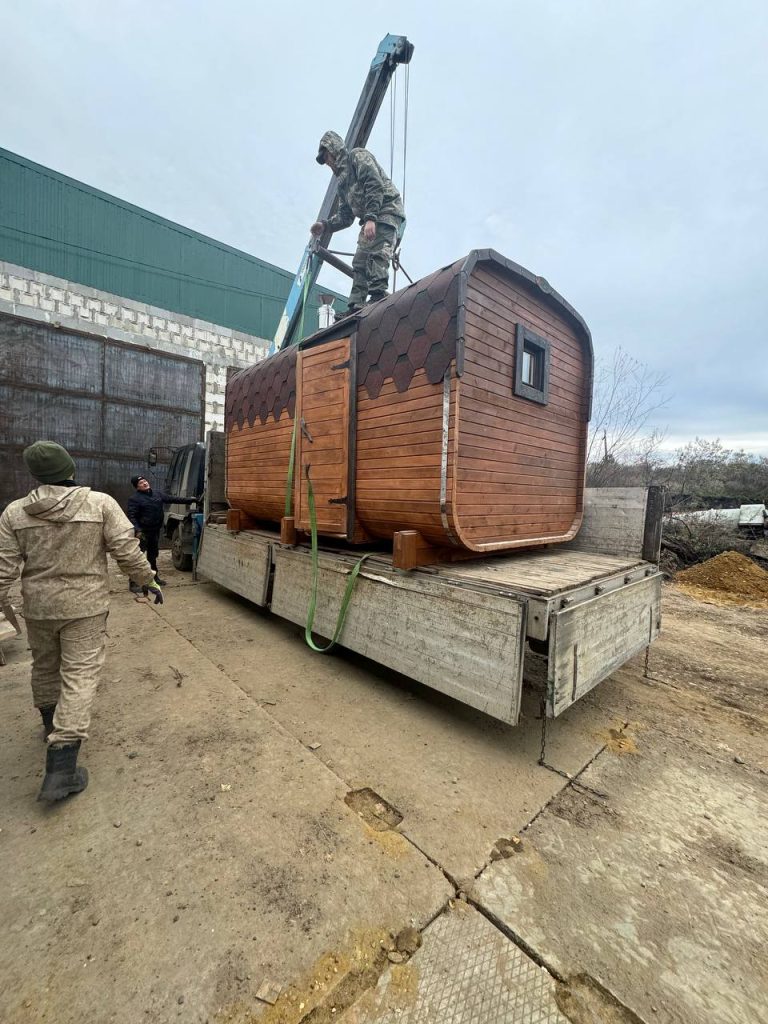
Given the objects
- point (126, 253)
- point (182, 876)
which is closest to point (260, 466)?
point (182, 876)

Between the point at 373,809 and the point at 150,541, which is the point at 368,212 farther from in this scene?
the point at 373,809

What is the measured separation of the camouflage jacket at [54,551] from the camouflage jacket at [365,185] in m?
4.83

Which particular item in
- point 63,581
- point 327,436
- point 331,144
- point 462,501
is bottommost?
point 63,581

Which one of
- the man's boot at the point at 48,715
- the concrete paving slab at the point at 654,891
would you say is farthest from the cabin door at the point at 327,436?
the concrete paving slab at the point at 654,891

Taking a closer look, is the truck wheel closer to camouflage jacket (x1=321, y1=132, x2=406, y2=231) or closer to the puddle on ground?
camouflage jacket (x1=321, y1=132, x2=406, y2=231)

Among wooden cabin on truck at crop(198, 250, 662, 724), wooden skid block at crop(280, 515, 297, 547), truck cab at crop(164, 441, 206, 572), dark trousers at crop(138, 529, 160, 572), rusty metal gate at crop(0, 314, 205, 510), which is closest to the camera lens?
wooden cabin on truck at crop(198, 250, 662, 724)

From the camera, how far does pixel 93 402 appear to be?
1019cm

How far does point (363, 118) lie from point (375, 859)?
9.17m

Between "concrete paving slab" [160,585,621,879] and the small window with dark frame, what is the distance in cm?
272

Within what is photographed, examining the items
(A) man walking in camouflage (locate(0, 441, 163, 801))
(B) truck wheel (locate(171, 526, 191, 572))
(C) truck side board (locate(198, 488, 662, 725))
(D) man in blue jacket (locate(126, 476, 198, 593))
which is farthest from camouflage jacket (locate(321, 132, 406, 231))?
(B) truck wheel (locate(171, 526, 191, 572))

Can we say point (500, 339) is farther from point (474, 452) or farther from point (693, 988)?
point (693, 988)

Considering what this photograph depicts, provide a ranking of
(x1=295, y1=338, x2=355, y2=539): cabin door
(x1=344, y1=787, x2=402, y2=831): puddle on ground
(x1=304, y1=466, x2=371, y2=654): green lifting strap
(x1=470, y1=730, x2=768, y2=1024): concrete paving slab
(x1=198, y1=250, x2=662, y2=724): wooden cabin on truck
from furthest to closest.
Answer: (x1=295, y1=338, x2=355, y2=539): cabin door
(x1=304, y1=466, x2=371, y2=654): green lifting strap
(x1=198, y1=250, x2=662, y2=724): wooden cabin on truck
(x1=344, y1=787, x2=402, y2=831): puddle on ground
(x1=470, y1=730, x2=768, y2=1024): concrete paving slab

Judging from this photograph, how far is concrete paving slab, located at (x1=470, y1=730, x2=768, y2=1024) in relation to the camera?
1.45 metres

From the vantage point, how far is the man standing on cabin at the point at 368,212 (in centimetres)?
523
